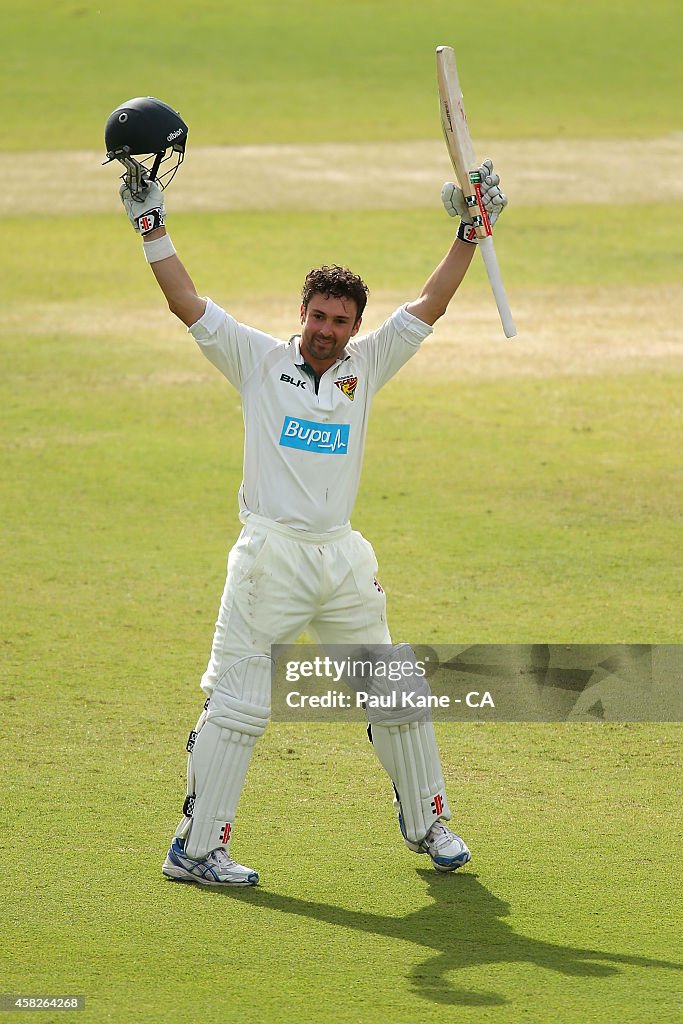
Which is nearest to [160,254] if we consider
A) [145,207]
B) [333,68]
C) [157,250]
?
[157,250]

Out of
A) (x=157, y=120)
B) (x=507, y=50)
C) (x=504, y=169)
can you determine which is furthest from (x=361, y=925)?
(x=507, y=50)

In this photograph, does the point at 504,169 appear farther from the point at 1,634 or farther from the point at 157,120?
the point at 157,120

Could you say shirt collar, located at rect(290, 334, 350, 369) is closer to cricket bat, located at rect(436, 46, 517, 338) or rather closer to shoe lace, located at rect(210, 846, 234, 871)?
cricket bat, located at rect(436, 46, 517, 338)

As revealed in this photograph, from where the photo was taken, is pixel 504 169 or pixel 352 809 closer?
pixel 352 809

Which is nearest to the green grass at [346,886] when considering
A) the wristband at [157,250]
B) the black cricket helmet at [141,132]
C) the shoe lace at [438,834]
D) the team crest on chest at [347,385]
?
the shoe lace at [438,834]

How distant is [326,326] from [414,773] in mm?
1379

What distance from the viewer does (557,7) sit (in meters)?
34.0

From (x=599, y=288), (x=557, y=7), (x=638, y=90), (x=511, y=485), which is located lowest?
(x=511, y=485)

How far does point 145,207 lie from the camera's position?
199 inches

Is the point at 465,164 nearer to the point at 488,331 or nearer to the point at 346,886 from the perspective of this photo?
the point at 346,886

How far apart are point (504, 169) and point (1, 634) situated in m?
15.5

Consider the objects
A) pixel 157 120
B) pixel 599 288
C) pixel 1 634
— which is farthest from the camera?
pixel 599 288

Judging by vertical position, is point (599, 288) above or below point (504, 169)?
below
